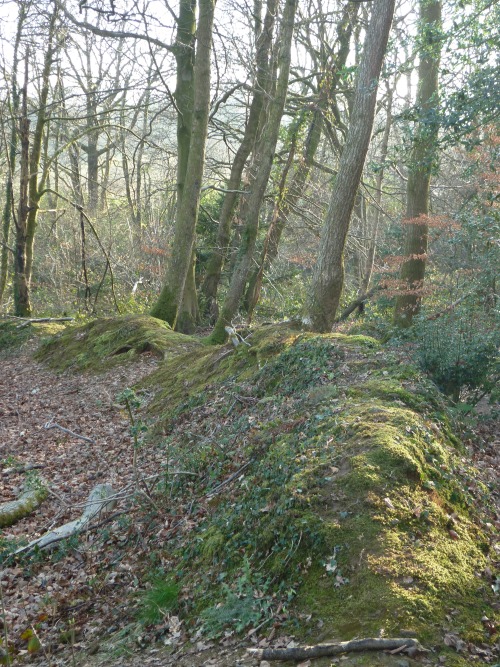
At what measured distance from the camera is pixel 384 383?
19.8 ft

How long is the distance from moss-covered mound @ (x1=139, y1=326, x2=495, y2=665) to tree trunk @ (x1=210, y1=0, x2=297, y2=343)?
5090 millimetres

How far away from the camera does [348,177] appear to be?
8.70 metres

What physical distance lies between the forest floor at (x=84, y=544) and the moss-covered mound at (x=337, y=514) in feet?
1.09

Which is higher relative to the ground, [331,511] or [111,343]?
[111,343]

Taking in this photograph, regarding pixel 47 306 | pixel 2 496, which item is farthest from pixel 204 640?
pixel 47 306

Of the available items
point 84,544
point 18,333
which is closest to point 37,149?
point 18,333

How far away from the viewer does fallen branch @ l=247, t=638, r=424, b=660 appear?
9.68 feet

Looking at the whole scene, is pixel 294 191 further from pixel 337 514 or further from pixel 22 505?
pixel 337 514

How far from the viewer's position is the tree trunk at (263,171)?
11.2m

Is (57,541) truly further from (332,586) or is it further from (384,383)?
(384,383)

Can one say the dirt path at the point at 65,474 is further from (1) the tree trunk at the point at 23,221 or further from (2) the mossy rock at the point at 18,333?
(1) the tree trunk at the point at 23,221

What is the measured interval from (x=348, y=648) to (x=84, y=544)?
324cm

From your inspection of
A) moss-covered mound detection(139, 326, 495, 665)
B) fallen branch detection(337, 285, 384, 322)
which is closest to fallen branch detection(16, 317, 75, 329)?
fallen branch detection(337, 285, 384, 322)

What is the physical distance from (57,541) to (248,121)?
43.1 feet
